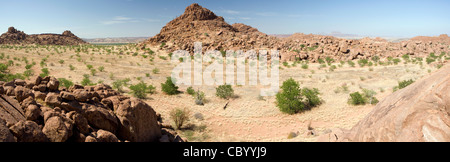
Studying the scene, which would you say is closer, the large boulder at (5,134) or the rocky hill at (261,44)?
the large boulder at (5,134)

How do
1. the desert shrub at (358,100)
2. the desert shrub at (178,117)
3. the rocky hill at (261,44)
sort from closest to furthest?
the desert shrub at (178,117) < the desert shrub at (358,100) < the rocky hill at (261,44)

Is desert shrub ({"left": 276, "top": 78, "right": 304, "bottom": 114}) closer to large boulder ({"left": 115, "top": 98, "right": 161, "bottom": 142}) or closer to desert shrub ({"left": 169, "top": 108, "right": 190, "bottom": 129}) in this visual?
desert shrub ({"left": 169, "top": 108, "right": 190, "bottom": 129})

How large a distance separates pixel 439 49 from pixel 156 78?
51.5m

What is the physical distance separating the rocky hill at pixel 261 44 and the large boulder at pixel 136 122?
3012 cm

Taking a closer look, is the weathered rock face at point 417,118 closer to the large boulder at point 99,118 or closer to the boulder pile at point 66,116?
the boulder pile at point 66,116

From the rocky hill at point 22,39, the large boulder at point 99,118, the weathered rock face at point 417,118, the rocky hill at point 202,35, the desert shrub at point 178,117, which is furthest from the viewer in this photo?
the rocky hill at point 22,39

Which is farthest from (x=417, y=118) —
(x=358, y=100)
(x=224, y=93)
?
(x=224, y=93)

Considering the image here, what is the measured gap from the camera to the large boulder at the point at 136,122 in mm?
5348

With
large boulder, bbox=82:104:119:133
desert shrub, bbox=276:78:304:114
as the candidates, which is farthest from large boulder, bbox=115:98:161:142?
desert shrub, bbox=276:78:304:114

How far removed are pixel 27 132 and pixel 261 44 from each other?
40.6m

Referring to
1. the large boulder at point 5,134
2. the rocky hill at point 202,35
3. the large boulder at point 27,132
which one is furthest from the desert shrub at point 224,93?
the rocky hill at point 202,35

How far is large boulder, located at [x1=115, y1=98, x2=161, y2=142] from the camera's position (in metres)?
5.35

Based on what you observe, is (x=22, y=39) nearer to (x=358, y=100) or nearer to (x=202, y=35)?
(x=202, y=35)
